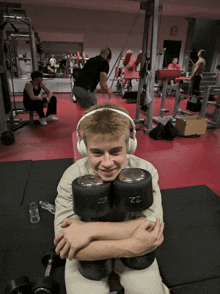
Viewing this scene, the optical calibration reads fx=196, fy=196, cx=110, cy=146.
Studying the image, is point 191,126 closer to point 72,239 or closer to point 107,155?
point 107,155

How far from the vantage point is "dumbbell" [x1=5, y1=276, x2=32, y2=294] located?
0.97m

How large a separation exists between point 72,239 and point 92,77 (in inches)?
115

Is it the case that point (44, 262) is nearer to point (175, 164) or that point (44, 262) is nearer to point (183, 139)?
point (175, 164)

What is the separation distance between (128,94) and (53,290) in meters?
6.47

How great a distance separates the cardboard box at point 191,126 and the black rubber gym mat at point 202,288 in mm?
2905

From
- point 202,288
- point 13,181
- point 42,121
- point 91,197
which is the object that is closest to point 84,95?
point 42,121

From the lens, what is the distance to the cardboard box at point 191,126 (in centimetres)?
371

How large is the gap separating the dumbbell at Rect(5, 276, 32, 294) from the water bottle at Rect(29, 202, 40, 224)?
0.66 metres

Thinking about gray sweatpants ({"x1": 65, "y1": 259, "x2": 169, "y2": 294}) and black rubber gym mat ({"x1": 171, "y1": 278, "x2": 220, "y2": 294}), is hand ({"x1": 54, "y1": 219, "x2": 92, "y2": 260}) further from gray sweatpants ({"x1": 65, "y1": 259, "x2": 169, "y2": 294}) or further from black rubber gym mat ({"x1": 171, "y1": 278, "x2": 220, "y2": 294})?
black rubber gym mat ({"x1": 171, "y1": 278, "x2": 220, "y2": 294})

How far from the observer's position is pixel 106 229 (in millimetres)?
874

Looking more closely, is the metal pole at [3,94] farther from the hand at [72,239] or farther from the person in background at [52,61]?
the person in background at [52,61]

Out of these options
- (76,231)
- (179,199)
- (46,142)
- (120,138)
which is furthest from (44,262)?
(46,142)

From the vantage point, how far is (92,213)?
0.83 meters

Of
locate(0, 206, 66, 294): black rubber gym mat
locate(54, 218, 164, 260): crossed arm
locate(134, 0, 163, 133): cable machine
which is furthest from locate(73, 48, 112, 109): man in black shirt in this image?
locate(54, 218, 164, 260): crossed arm
